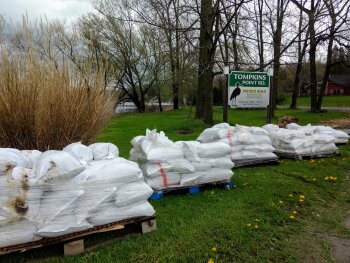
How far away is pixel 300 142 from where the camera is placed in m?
7.45

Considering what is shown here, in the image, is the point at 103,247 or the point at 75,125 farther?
the point at 75,125

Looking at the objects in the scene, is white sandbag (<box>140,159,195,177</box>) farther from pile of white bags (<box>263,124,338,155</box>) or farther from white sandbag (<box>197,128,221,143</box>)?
pile of white bags (<box>263,124,338,155</box>)

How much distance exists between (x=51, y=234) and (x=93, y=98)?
237 centimetres

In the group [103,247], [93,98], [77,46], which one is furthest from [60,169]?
[77,46]

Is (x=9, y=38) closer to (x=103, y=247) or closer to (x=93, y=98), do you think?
(x=93, y=98)

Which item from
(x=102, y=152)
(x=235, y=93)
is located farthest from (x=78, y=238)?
(x=235, y=93)

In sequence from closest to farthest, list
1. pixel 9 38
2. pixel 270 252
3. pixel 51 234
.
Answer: pixel 51 234 → pixel 270 252 → pixel 9 38

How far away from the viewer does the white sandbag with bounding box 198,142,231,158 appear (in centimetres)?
496

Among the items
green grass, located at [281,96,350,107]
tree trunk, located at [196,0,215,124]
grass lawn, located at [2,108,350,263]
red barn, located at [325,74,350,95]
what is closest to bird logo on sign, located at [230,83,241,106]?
tree trunk, located at [196,0,215,124]

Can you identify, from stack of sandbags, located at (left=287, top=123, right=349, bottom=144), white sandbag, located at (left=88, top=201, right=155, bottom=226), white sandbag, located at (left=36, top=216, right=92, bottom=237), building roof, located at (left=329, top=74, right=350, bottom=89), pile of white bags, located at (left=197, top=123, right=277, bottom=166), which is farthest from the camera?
building roof, located at (left=329, top=74, right=350, bottom=89)

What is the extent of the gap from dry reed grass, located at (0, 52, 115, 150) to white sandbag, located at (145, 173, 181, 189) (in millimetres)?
1177

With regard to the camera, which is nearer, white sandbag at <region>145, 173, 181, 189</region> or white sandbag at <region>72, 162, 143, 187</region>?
white sandbag at <region>72, 162, 143, 187</region>

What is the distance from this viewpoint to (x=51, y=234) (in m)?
2.88

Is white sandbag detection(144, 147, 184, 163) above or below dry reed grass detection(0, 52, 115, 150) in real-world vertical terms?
below
